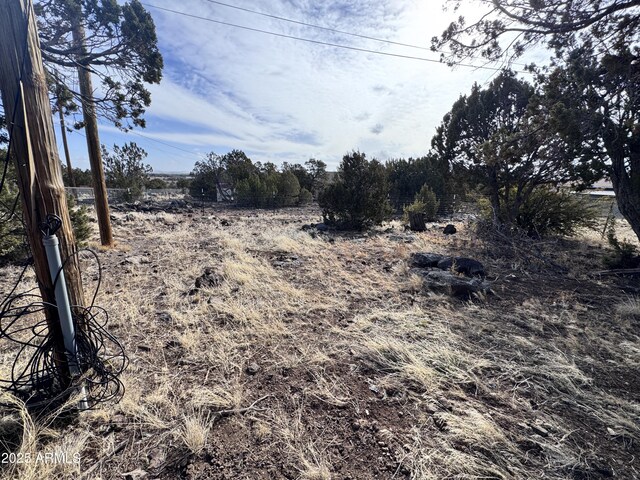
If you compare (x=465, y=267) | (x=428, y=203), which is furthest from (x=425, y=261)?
(x=428, y=203)

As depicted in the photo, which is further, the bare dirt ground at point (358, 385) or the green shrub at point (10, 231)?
the green shrub at point (10, 231)

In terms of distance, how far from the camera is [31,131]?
178 centimetres

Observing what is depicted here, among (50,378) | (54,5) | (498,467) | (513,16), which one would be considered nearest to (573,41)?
(513,16)

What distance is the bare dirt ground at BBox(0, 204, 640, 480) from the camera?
1633mm

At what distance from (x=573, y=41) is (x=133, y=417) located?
26.1ft

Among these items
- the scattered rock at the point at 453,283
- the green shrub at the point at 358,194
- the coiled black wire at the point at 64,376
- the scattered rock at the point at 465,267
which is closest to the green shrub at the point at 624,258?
the scattered rock at the point at 465,267

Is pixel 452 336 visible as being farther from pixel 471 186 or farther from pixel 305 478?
pixel 471 186

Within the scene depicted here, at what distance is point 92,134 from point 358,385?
8.52 meters

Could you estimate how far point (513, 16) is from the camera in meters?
4.75

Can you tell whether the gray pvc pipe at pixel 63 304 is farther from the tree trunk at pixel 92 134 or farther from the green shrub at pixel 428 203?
the green shrub at pixel 428 203

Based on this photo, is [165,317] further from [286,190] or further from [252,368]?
[286,190]

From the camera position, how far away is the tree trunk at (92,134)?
239 inches

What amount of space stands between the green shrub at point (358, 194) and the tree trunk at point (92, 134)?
7.07 meters

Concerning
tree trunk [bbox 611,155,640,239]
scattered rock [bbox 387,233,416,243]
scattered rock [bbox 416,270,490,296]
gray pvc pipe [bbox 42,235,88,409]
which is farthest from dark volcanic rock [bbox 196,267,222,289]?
tree trunk [bbox 611,155,640,239]
